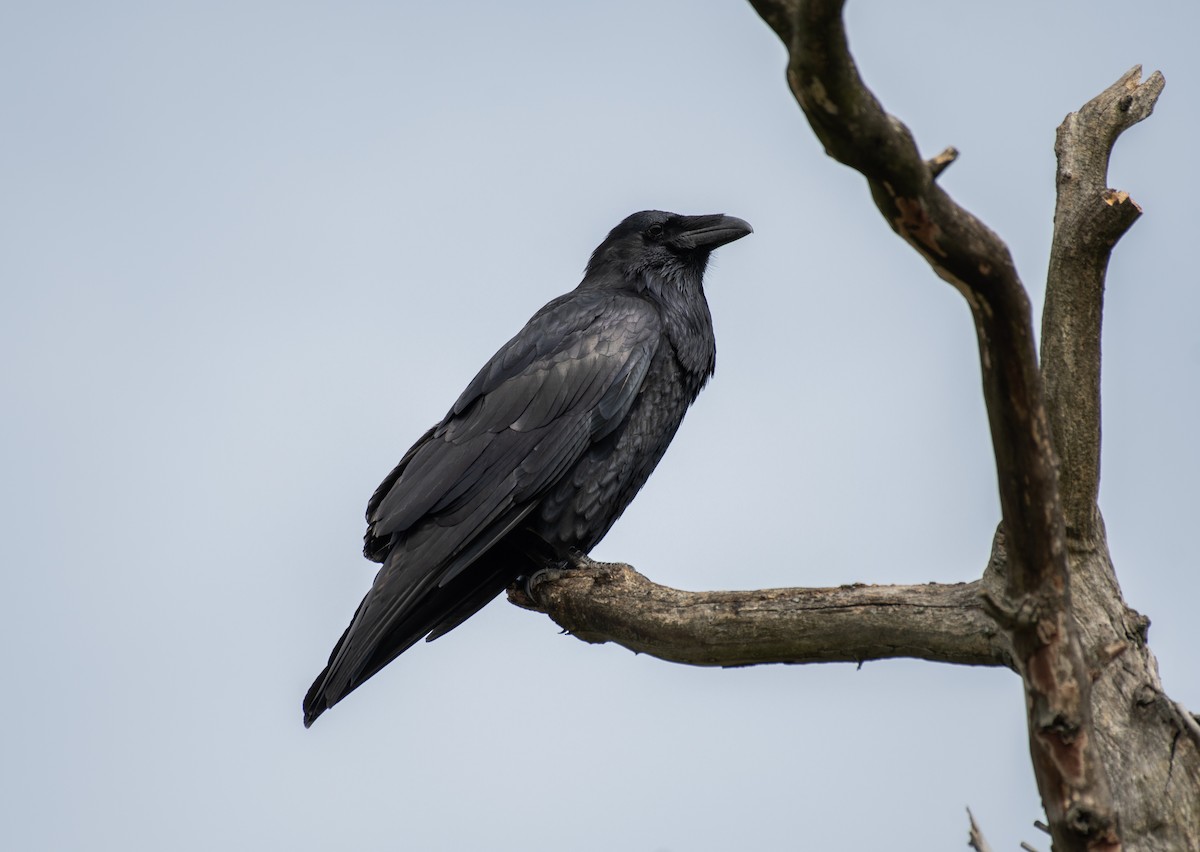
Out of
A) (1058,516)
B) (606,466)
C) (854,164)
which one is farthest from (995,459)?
(606,466)

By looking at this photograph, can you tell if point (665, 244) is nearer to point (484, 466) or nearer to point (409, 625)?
point (484, 466)

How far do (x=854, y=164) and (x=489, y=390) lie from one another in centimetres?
360

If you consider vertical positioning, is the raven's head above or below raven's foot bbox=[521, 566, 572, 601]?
above

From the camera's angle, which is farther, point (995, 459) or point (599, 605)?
point (599, 605)

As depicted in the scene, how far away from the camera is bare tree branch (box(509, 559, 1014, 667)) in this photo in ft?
12.9

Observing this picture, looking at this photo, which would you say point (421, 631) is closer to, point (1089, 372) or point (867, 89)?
point (1089, 372)

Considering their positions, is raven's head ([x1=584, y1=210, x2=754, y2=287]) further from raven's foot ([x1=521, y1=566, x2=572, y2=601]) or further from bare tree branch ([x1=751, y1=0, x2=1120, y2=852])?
bare tree branch ([x1=751, y1=0, x2=1120, y2=852])

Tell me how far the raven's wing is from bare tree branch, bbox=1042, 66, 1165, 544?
7.87 ft

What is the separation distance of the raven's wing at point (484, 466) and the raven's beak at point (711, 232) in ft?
2.28

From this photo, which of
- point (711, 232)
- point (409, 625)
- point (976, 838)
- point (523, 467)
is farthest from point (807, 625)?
point (711, 232)

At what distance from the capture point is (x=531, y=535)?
6.11m

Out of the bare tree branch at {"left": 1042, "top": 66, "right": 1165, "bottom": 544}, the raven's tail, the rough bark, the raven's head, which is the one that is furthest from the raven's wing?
the bare tree branch at {"left": 1042, "top": 66, "right": 1165, "bottom": 544}

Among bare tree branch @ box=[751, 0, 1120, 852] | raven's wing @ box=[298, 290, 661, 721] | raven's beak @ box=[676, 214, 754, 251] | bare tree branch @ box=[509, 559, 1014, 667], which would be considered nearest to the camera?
bare tree branch @ box=[751, 0, 1120, 852]

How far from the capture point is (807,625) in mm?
4137
